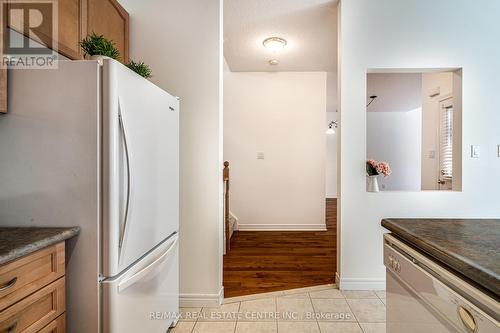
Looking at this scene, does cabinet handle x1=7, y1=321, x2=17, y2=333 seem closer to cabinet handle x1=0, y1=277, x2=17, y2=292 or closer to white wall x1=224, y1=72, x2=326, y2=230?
cabinet handle x1=0, y1=277, x2=17, y2=292

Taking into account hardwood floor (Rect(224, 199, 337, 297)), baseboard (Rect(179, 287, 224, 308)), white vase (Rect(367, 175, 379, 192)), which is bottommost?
hardwood floor (Rect(224, 199, 337, 297))

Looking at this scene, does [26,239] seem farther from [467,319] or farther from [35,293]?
[467,319]

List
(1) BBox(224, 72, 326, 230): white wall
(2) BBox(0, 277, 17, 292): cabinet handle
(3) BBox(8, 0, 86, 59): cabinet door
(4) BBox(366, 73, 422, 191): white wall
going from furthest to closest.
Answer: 1. (4) BBox(366, 73, 422, 191): white wall
2. (1) BBox(224, 72, 326, 230): white wall
3. (3) BBox(8, 0, 86, 59): cabinet door
4. (2) BBox(0, 277, 17, 292): cabinet handle

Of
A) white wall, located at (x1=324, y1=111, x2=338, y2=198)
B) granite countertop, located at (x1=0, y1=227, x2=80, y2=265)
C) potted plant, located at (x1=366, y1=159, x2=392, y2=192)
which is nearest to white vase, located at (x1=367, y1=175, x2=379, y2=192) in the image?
potted plant, located at (x1=366, y1=159, x2=392, y2=192)

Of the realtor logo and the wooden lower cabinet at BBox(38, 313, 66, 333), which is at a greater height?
the realtor logo

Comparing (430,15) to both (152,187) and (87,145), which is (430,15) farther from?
(87,145)

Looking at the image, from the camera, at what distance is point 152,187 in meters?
1.47

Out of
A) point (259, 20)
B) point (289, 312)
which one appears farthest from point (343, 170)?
point (259, 20)

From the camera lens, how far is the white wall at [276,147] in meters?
4.45

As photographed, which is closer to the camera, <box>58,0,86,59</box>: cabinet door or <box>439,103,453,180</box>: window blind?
<box>58,0,86,59</box>: cabinet door

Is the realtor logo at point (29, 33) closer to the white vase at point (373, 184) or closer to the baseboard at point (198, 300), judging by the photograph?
the baseboard at point (198, 300)

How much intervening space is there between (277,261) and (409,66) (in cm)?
244

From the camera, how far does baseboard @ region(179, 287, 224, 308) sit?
2.13 metres

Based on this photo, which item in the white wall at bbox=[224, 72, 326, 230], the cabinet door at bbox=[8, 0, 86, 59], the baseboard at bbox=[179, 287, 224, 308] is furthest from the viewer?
the white wall at bbox=[224, 72, 326, 230]
